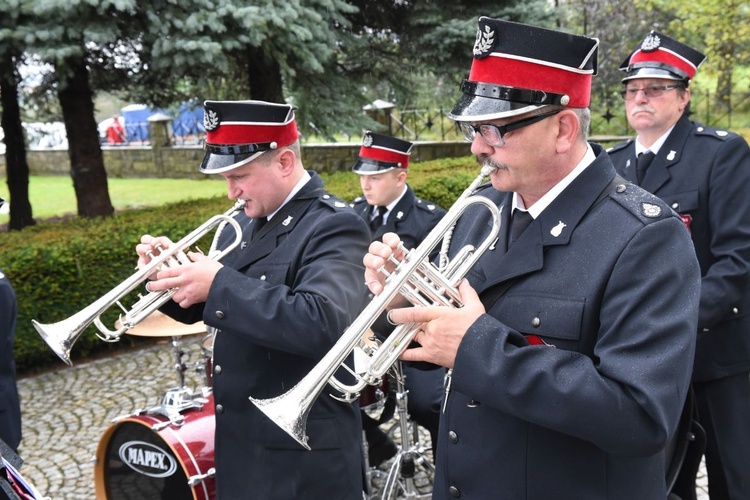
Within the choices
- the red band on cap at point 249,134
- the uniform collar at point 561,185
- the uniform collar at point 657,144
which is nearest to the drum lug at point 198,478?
the red band on cap at point 249,134

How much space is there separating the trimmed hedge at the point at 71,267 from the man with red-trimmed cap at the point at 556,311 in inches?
239

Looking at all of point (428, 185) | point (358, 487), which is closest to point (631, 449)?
point (358, 487)

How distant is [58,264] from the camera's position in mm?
7367

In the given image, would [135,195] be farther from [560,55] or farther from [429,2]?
[560,55]

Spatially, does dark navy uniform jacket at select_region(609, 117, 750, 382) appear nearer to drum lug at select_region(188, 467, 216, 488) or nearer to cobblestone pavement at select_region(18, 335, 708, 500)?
cobblestone pavement at select_region(18, 335, 708, 500)

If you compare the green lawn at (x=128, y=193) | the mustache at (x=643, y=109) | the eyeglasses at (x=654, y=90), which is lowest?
the green lawn at (x=128, y=193)

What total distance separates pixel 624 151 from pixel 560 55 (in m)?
2.62

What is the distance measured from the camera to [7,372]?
3590mm

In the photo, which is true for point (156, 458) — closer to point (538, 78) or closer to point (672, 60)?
point (538, 78)

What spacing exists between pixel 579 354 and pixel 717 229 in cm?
222

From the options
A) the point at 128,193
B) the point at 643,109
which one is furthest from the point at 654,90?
the point at 128,193

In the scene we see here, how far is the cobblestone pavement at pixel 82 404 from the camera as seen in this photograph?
17.5 ft

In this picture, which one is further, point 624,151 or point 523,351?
point 624,151

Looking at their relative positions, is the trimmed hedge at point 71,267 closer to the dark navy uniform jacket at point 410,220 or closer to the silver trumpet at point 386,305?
the dark navy uniform jacket at point 410,220
